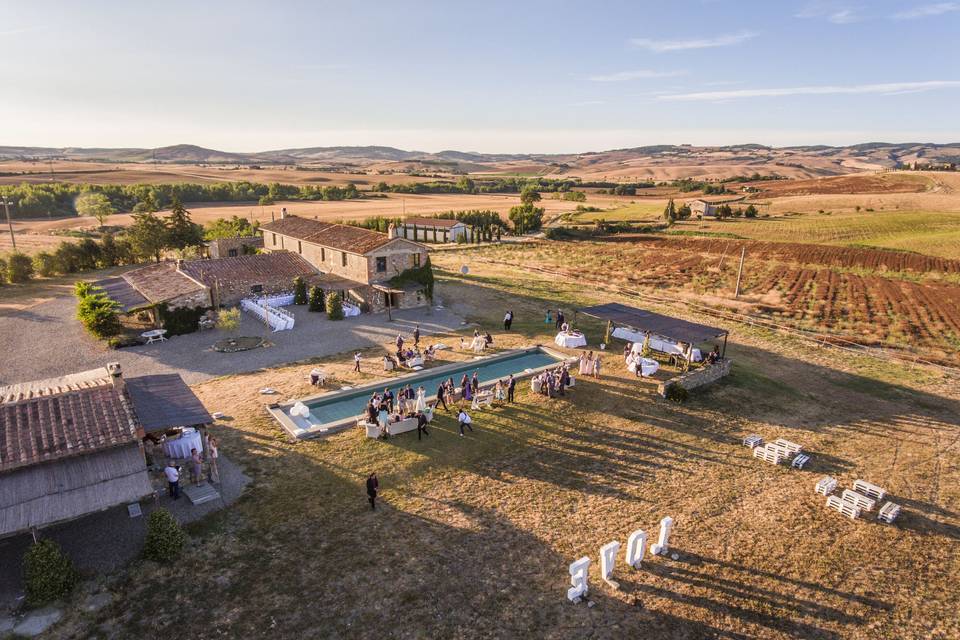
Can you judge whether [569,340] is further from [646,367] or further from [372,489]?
[372,489]

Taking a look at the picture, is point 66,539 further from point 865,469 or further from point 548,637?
point 865,469

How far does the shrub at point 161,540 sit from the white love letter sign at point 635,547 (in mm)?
10073

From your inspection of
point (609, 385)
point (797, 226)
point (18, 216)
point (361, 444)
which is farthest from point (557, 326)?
point (18, 216)

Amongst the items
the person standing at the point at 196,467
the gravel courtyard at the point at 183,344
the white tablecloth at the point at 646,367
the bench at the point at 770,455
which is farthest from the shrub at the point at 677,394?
the person standing at the point at 196,467

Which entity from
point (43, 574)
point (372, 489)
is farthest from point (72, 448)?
point (372, 489)

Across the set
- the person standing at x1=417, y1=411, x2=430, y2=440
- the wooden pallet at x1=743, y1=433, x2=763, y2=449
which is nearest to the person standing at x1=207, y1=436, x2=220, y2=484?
the person standing at x1=417, y1=411, x2=430, y2=440

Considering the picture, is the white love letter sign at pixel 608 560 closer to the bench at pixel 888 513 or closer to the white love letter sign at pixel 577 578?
the white love letter sign at pixel 577 578

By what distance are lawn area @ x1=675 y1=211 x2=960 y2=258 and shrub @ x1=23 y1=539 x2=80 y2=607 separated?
72199mm

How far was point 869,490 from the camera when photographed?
1505 centimetres

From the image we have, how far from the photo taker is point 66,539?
12.2 metres

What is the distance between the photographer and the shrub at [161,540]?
38.0 feet

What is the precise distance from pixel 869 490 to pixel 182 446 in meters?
19.3

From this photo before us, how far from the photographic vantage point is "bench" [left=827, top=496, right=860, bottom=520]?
1435 cm

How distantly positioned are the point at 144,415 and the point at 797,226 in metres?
84.0
